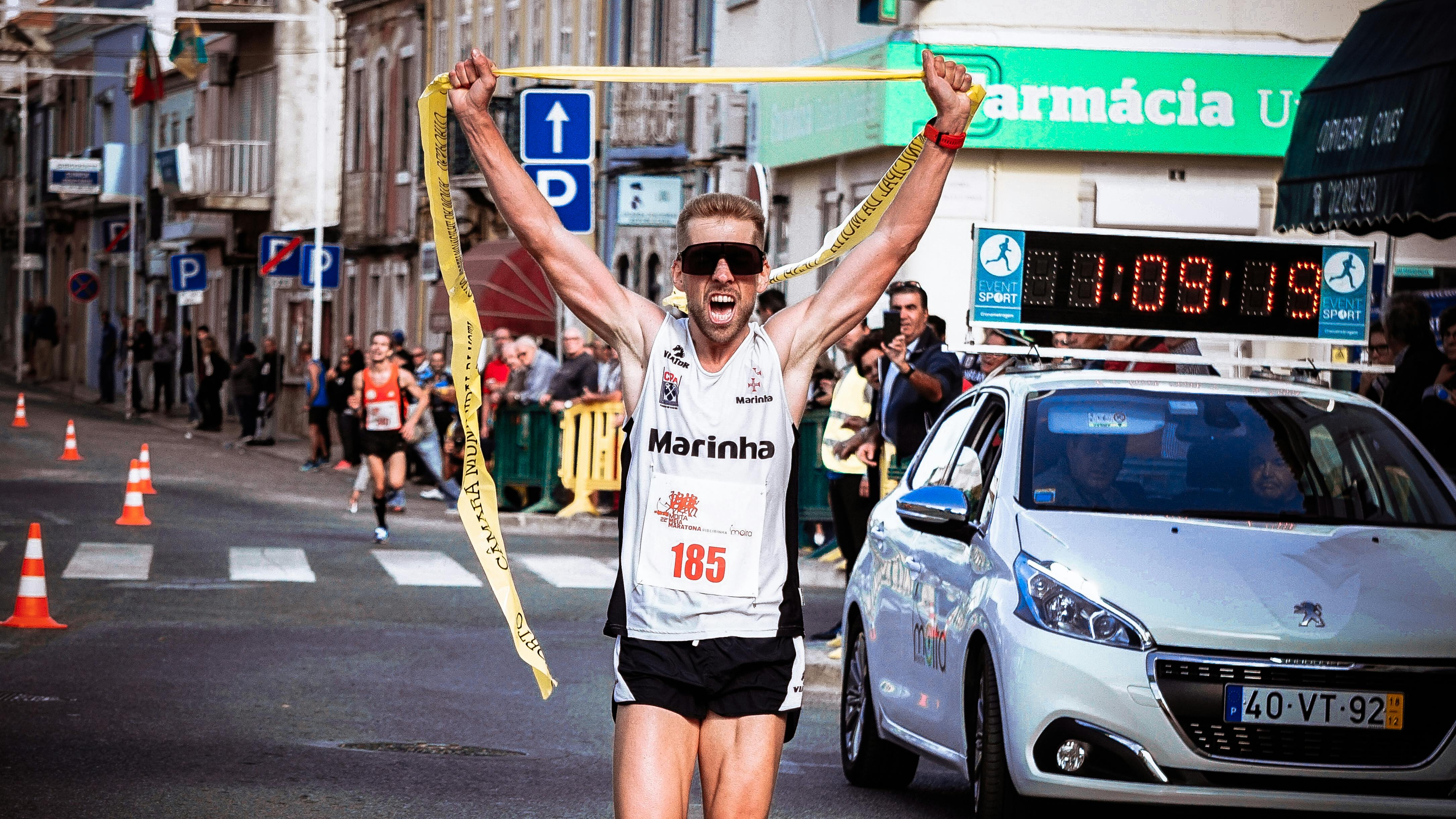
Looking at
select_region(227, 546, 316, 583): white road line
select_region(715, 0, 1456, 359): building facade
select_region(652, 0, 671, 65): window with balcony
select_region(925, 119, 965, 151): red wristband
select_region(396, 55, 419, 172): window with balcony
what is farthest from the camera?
select_region(396, 55, 419, 172): window with balcony

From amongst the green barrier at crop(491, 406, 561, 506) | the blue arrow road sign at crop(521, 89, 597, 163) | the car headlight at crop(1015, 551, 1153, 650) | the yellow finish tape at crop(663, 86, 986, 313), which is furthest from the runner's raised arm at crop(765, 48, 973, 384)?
the green barrier at crop(491, 406, 561, 506)

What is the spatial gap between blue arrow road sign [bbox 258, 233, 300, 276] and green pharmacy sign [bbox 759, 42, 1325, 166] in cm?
1749

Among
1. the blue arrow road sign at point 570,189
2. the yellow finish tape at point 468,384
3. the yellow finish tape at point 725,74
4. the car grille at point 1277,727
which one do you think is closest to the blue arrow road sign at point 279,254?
the blue arrow road sign at point 570,189

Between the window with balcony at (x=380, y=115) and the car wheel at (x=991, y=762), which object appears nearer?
the car wheel at (x=991, y=762)

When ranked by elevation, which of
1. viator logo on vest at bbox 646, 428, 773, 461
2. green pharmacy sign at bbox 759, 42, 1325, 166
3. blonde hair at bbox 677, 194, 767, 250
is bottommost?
viator logo on vest at bbox 646, 428, 773, 461

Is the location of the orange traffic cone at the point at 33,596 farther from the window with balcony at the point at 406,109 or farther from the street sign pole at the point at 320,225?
the window with balcony at the point at 406,109

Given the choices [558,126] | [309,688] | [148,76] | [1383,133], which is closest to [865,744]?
[309,688]

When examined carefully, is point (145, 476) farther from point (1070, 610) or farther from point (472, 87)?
point (472, 87)

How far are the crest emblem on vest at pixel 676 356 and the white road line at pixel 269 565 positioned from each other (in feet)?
42.9

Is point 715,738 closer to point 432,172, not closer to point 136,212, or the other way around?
point 432,172

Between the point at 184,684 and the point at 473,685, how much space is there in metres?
1.49

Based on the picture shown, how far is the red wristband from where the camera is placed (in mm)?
5746

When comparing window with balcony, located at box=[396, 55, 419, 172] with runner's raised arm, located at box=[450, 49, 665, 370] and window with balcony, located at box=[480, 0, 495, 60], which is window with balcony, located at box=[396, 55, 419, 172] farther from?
runner's raised arm, located at box=[450, 49, 665, 370]

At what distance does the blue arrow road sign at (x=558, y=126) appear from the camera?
890 inches
